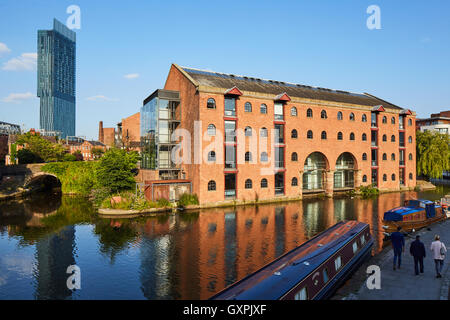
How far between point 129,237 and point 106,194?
13043 millimetres

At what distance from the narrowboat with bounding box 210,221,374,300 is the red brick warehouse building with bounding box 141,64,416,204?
19.3 meters

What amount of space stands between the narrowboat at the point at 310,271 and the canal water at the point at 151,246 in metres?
3.58

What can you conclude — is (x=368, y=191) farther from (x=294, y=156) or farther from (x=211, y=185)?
(x=211, y=185)

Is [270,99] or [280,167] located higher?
[270,99]

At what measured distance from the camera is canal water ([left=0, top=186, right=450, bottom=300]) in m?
13.4

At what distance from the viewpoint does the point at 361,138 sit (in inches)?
1700

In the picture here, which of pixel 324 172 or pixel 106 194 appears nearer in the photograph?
pixel 106 194

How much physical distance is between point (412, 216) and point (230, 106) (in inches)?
825

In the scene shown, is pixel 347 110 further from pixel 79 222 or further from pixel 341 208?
pixel 79 222

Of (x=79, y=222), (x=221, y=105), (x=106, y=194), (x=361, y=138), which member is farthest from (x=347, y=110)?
(x=79, y=222)

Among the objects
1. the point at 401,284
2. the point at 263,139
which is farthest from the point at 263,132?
the point at 401,284

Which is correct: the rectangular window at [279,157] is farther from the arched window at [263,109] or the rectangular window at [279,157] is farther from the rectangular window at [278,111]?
the arched window at [263,109]
